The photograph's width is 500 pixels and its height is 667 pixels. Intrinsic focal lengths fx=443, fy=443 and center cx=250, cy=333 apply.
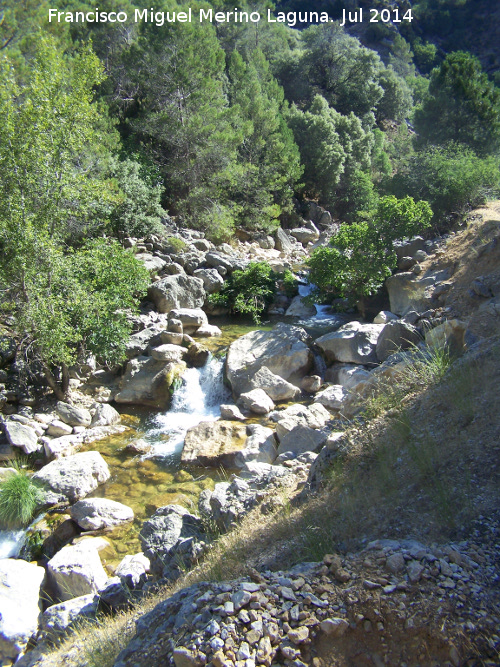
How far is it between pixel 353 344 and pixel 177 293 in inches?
275

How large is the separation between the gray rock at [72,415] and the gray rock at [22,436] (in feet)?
2.85

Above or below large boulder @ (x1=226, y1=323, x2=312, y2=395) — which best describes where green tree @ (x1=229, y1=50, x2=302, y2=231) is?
above

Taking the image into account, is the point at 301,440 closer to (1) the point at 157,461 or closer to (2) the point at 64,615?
(1) the point at 157,461

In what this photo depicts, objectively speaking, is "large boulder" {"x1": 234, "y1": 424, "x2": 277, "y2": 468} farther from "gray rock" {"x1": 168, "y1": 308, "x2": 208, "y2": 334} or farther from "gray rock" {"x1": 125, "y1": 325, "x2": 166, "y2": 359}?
"gray rock" {"x1": 168, "y1": 308, "x2": 208, "y2": 334}

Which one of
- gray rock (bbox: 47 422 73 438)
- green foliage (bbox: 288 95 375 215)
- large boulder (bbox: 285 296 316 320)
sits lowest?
gray rock (bbox: 47 422 73 438)

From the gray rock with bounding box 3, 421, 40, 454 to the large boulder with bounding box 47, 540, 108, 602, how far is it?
11.3 feet

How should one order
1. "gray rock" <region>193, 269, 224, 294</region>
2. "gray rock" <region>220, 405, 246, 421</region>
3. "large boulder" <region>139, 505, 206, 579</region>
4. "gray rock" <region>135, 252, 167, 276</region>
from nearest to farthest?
"large boulder" <region>139, 505, 206, 579</region>, "gray rock" <region>220, 405, 246, 421</region>, "gray rock" <region>135, 252, 167, 276</region>, "gray rock" <region>193, 269, 224, 294</region>

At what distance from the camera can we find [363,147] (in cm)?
3466

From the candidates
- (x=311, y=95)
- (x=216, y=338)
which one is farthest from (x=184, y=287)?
(x=311, y=95)

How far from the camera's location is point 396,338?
9.80m

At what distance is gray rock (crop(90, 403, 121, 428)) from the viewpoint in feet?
33.7

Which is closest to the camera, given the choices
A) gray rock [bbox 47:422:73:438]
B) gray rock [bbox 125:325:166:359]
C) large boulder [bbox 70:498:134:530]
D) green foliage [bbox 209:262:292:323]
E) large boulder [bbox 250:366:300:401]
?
large boulder [bbox 70:498:134:530]

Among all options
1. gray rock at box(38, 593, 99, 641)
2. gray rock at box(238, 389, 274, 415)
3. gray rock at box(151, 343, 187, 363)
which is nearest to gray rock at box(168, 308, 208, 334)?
gray rock at box(151, 343, 187, 363)

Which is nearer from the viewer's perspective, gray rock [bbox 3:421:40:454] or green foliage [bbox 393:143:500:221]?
gray rock [bbox 3:421:40:454]
